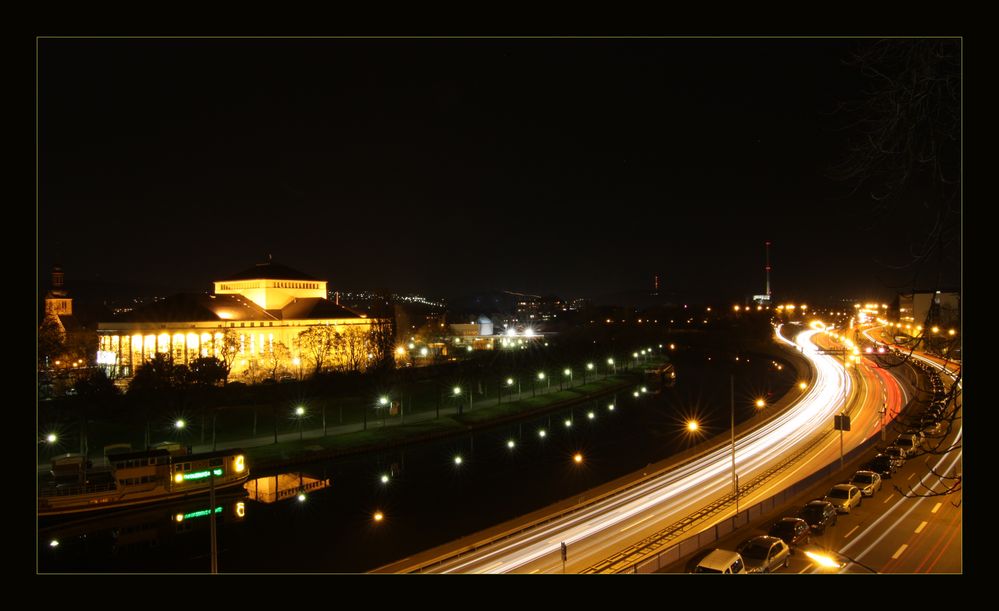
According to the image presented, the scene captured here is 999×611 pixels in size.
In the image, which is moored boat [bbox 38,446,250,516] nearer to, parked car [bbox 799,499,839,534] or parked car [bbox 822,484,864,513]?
parked car [bbox 799,499,839,534]

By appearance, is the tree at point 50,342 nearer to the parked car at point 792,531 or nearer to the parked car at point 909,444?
the parked car at point 792,531

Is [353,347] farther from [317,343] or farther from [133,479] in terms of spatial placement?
[133,479]

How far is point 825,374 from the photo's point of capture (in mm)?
15203

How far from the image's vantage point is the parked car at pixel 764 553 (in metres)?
3.73

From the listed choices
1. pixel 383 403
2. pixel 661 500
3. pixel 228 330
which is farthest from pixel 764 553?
pixel 228 330

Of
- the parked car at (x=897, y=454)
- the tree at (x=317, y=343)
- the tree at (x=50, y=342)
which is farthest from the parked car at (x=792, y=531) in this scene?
the tree at (x=317, y=343)

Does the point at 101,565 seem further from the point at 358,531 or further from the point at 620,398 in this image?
the point at 620,398

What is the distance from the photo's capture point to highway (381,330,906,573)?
13.5 ft

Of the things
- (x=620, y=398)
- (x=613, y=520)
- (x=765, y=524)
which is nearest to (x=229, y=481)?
(x=613, y=520)

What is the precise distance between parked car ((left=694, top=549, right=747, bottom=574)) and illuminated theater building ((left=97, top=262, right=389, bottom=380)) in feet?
44.4

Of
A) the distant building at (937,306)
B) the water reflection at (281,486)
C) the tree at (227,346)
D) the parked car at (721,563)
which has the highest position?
the distant building at (937,306)

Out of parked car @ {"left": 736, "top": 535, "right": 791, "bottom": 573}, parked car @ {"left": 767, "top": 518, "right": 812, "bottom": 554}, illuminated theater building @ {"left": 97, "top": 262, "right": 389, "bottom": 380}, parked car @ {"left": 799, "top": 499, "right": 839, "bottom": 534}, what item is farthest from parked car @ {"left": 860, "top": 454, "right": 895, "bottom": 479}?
illuminated theater building @ {"left": 97, "top": 262, "right": 389, "bottom": 380}

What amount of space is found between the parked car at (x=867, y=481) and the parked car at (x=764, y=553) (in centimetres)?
198

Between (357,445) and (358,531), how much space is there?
3.76m
